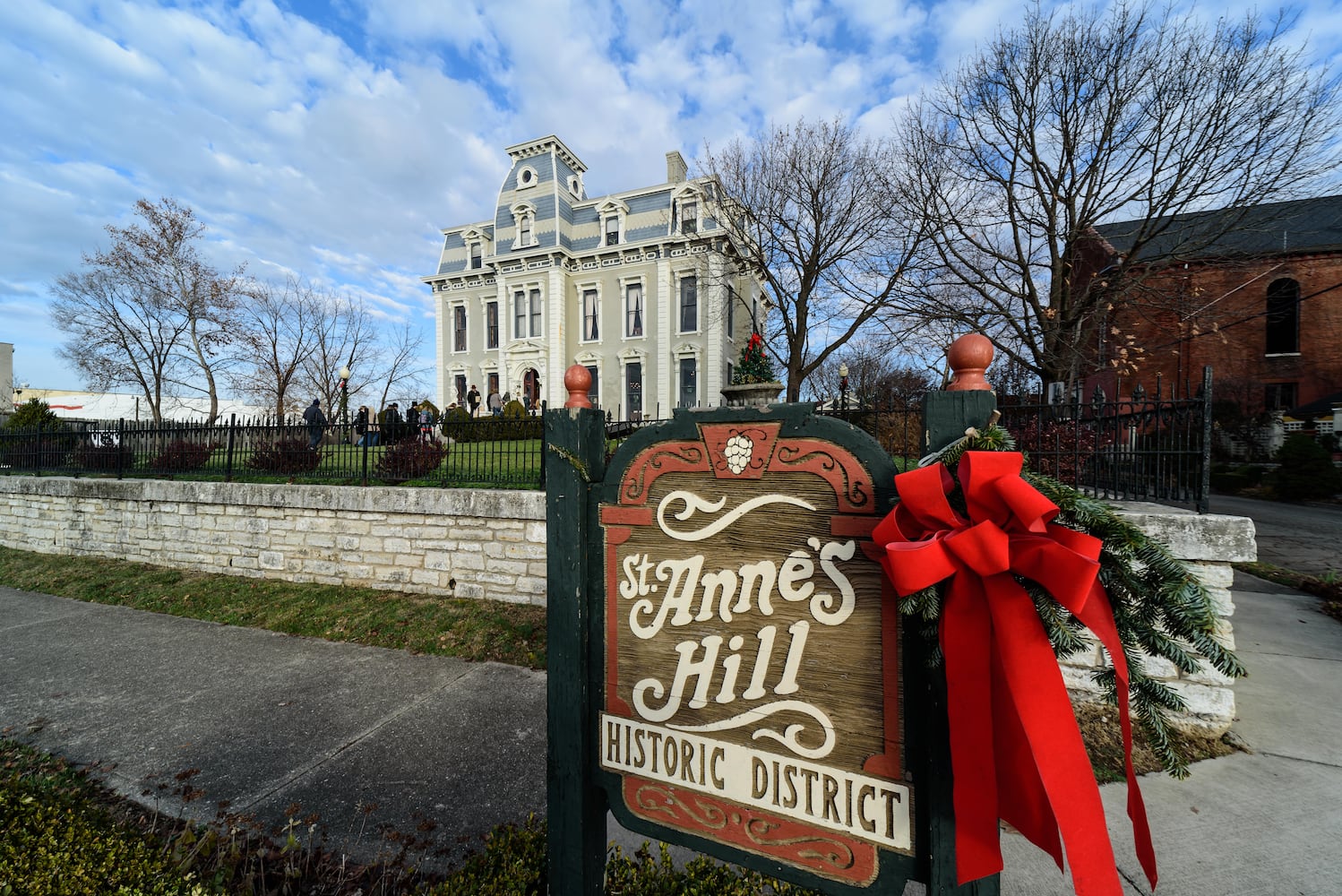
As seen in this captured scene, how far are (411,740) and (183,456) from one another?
24.9ft

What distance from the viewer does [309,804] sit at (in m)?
2.77

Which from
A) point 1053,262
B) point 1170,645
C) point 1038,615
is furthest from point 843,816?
point 1053,262

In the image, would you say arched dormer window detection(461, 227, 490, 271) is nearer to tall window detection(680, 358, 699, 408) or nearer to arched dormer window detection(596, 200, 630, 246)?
arched dormer window detection(596, 200, 630, 246)

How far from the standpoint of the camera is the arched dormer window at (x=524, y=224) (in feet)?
83.4

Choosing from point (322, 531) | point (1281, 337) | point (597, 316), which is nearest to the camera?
point (322, 531)

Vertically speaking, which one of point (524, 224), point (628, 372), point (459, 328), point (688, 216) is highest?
point (524, 224)

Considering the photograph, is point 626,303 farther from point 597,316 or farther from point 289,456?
point 289,456

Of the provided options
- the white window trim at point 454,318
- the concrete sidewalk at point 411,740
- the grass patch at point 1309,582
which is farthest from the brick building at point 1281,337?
the white window trim at point 454,318

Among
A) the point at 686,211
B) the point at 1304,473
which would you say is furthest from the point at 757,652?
the point at 686,211

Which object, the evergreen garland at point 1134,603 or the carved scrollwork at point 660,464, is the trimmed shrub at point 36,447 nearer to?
the carved scrollwork at point 660,464

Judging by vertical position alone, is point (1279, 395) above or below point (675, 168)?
below

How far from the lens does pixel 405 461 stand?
661cm

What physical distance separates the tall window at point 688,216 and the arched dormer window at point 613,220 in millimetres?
3233

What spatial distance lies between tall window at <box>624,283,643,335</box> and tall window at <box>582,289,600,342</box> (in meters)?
1.94
